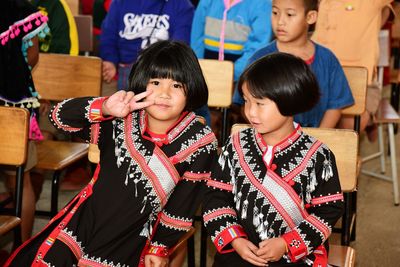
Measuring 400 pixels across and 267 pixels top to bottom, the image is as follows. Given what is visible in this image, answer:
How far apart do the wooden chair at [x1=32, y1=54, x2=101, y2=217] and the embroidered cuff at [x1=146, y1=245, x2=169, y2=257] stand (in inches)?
40.4

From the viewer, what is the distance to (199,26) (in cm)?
398

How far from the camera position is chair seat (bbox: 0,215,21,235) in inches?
91.4

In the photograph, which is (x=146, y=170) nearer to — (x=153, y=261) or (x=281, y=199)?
(x=153, y=261)

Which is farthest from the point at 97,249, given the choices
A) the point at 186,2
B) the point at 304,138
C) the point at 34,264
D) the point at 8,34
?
the point at 186,2

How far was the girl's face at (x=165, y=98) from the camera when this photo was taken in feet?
6.97

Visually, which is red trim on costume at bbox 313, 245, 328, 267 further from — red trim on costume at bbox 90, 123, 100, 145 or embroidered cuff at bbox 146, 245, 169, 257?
red trim on costume at bbox 90, 123, 100, 145

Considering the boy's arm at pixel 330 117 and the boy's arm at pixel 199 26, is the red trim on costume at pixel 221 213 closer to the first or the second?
the boy's arm at pixel 330 117

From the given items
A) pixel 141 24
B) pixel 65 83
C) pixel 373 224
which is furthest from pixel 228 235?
pixel 141 24

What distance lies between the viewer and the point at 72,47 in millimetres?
4359

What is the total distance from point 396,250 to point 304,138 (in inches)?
61.8

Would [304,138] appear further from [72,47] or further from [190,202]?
[72,47]

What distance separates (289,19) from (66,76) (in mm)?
1130

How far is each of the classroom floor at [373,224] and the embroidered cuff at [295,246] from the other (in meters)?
1.03

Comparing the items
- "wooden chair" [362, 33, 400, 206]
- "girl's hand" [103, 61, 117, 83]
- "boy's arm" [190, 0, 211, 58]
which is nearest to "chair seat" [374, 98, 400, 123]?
"wooden chair" [362, 33, 400, 206]
